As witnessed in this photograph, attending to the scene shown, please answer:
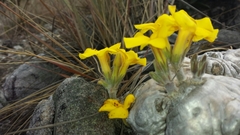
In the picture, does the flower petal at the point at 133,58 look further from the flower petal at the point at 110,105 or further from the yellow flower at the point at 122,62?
the flower petal at the point at 110,105

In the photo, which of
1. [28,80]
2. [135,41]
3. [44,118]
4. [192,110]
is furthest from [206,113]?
A: [28,80]

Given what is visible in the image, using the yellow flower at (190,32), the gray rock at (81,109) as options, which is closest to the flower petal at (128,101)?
the gray rock at (81,109)

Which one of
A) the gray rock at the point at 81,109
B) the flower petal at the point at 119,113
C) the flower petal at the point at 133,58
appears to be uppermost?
the flower petal at the point at 133,58

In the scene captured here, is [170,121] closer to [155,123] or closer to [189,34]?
[155,123]

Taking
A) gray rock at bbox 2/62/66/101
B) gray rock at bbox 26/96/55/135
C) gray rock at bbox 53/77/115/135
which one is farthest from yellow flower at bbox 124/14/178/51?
gray rock at bbox 2/62/66/101

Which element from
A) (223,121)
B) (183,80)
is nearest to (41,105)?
(183,80)

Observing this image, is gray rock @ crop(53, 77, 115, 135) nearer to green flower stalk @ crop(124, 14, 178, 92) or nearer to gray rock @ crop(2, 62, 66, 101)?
green flower stalk @ crop(124, 14, 178, 92)

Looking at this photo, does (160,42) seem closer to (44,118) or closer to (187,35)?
(187,35)

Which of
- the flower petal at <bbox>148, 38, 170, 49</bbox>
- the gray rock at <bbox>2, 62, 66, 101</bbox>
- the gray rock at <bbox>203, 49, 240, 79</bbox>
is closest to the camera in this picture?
the flower petal at <bbox>148, 38, 170, 49</bbox>
